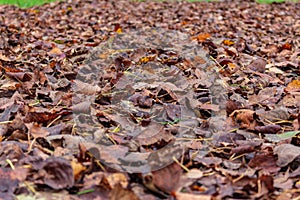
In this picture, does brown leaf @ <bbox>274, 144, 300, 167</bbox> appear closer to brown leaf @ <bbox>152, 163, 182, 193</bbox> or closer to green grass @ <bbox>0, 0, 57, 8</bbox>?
brown leaf @ <bbox>152, 163, 182, 193</bbox>

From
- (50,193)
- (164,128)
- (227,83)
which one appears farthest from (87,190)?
(227,83)

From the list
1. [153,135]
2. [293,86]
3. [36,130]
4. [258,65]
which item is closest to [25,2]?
[258,65]

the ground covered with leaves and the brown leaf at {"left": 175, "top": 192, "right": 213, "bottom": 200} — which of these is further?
the ground covered with leaves

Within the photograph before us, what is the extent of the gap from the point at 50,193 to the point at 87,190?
114 millimetres

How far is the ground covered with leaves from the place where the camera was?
1451 mm

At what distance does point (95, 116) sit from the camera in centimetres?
204

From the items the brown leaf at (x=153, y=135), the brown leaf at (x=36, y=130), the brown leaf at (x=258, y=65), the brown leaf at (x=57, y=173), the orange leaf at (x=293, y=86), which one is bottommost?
the brown leaf at (x=258, y=65)

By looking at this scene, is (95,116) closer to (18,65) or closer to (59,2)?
(18,65)

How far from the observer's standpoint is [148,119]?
2051 mm

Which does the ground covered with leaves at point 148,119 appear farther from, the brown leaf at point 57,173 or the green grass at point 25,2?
the green grass at point 25,2

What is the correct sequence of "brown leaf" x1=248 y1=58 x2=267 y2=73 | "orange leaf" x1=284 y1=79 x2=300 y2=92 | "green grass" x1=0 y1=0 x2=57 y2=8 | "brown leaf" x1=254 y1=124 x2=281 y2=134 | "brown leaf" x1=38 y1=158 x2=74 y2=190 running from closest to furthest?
"brown leaf" x1=38 y1=158 x2=74 y2=190
"brown leaf" x1=254 y1=124 x2=281 y2=134
"orange leaf" x1=284 y1=79 x2=300 y2=92
"brown leaf" x1=248 y1=58 x2=267 y2=73
"green grass" x1=0 y1=0 x2=57 y2=8

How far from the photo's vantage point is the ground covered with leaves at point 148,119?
4.76ft

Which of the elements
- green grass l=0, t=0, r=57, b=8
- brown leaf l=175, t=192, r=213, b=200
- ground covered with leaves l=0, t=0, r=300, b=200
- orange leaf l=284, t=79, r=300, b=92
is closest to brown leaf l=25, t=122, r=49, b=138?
ground covered with leaves l=0, t=0, r=300, b=200

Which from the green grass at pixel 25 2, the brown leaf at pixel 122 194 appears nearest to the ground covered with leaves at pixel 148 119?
the brown leaf at pixel 122 194
